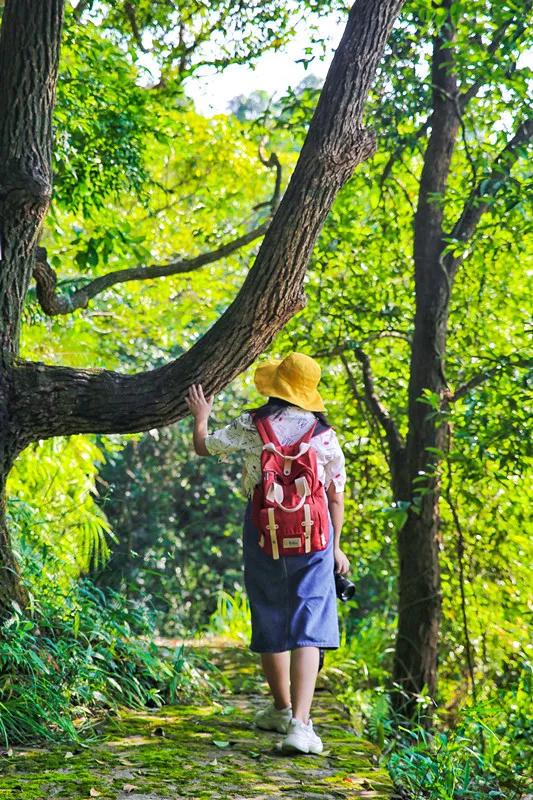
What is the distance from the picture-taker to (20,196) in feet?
15.2

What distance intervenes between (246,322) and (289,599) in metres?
1.23

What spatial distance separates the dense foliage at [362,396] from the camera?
4906mm

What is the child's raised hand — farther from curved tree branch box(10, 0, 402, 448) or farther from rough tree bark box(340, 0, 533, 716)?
rough tree bark box(340, 0, 533, 716)

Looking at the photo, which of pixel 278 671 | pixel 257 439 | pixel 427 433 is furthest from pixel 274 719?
pixel 427 433

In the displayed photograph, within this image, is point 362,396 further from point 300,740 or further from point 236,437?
point 300,740

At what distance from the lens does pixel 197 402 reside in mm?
4375

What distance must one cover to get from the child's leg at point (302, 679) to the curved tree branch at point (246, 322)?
3.86ft

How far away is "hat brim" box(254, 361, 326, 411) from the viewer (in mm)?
4445

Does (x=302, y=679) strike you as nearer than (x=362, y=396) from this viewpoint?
Yes

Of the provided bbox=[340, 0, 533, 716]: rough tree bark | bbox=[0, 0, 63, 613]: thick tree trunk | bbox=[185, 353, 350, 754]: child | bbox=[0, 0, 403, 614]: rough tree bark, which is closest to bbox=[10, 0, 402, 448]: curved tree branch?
bbox=[0, 0, 403, 614]: rough tree bark

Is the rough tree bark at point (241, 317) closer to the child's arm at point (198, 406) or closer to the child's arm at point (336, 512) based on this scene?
the child's arm at point (198, 406)

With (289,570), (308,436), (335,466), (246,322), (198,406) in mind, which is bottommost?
(289,570)

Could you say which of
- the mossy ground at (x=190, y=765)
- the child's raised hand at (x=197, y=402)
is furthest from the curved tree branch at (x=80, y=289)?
the mossy ground at (x=190, y=765)

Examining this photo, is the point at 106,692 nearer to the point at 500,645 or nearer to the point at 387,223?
the point at 500,645
